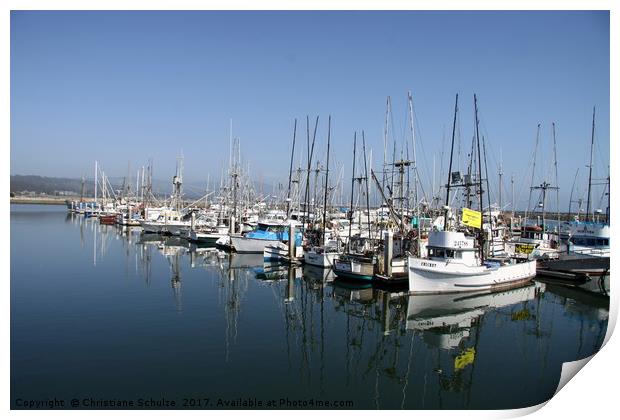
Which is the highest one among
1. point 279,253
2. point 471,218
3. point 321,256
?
point 471,218

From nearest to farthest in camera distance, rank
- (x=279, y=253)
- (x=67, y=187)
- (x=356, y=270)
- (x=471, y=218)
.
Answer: (x=471, y=218)
(x=356, y=270)
(x=279, y=253)
(x=67, y=187)

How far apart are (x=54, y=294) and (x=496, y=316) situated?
15.9 meters

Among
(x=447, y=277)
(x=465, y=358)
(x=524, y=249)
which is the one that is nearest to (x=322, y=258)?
(x=447, y=277)

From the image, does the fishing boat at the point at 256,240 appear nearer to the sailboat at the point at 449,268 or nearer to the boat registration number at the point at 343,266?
the boat registration number at the point at 343,266

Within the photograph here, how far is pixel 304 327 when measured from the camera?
14453 mm

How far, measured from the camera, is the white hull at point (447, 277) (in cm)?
1889

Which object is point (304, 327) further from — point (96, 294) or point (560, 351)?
point (96, 294)

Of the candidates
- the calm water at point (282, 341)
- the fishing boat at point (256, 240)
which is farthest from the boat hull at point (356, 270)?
the fishing boat at point (256, 240)

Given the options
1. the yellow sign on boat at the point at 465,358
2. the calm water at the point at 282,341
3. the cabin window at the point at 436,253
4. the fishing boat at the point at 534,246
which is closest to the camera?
the calm water at the point at 282,341

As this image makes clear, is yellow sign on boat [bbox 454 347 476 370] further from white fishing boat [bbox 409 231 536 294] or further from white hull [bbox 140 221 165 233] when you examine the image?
white hull [bbox 140 221 165 233]

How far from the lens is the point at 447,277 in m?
19.1

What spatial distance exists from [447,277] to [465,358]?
750 centimetres

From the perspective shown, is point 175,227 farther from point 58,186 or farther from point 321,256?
point 58,186
